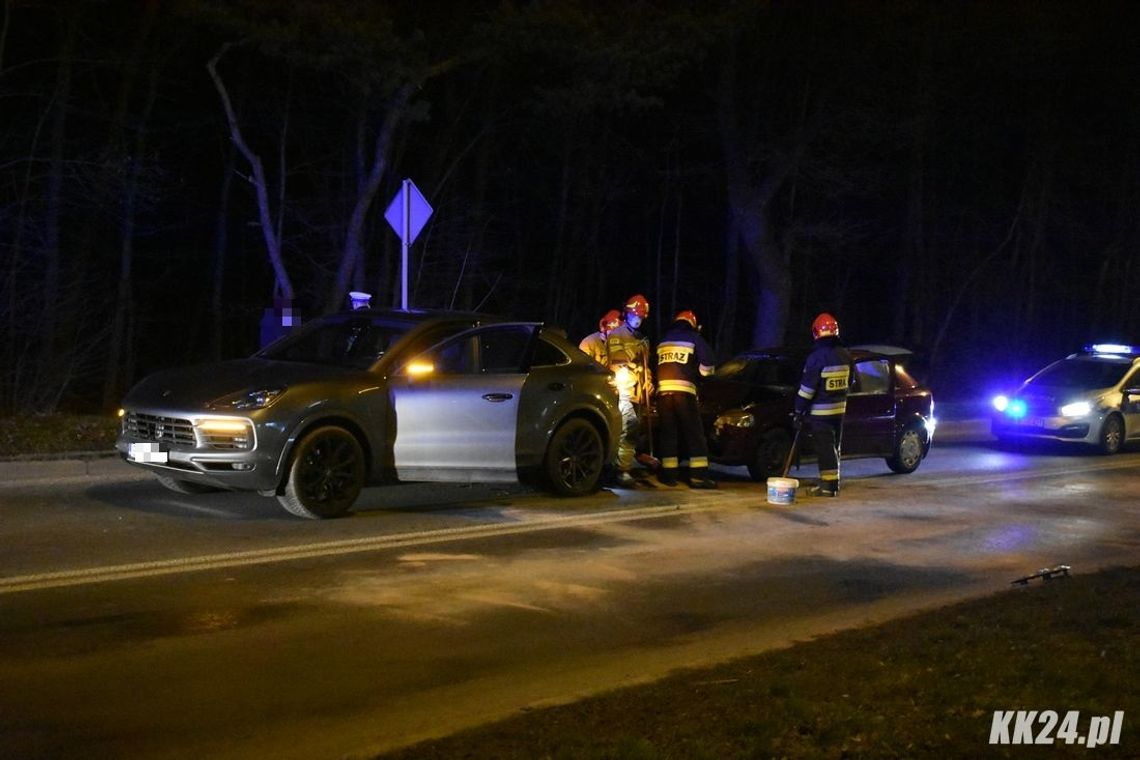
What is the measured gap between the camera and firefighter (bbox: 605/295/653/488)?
13.4 metres

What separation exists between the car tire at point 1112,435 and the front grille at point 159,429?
13.6 meters

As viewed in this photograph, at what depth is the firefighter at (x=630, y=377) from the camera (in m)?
13.4

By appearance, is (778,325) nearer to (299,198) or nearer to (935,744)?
(299,198)

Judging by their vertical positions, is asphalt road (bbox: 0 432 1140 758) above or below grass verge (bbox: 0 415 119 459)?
below

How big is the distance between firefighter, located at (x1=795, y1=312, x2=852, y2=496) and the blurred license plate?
614 centimetres

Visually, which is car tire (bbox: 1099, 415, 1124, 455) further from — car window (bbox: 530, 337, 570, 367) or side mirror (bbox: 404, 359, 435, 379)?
side mirror (bbox: 404, 359, 435, 379)

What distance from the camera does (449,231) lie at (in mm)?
27766

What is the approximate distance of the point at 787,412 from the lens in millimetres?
13820

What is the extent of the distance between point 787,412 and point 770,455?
49 centimetres

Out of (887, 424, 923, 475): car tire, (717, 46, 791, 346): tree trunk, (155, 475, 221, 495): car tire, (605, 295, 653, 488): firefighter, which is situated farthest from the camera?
(717, 46, 791, 346): tree trunk

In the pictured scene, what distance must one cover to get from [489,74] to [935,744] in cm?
2593

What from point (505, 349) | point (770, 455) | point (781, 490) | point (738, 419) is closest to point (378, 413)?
point (505, 349)

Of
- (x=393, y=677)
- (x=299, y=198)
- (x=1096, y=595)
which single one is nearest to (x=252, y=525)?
(x=393, y=677)
